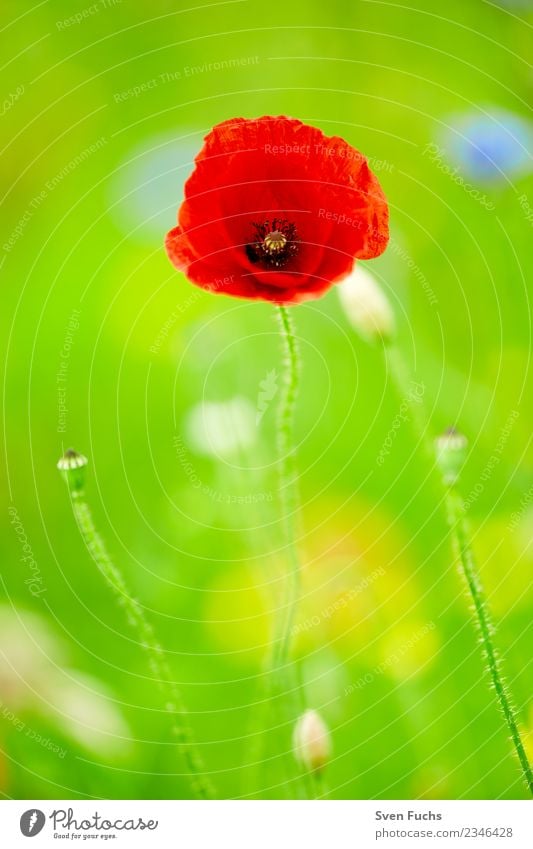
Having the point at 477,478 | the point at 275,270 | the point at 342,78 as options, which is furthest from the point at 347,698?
the point at 342,78

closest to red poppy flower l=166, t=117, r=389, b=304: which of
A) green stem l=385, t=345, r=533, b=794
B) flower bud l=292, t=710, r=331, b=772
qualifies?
green stem l=385, t=345, r=533, b=794

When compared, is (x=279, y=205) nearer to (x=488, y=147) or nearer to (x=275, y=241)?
(x=275, y=241)

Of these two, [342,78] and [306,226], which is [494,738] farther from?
[342,78]

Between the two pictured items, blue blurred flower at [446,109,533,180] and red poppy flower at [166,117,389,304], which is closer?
red poppy flower at [166,117,389,304]

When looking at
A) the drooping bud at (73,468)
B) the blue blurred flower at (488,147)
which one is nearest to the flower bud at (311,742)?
the drooping bud at (73,468)

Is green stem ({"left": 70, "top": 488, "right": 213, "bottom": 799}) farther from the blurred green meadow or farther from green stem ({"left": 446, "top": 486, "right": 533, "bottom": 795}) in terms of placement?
green stem ({"left": 446, "top": 486, "right": 533, "bottom": 795})
